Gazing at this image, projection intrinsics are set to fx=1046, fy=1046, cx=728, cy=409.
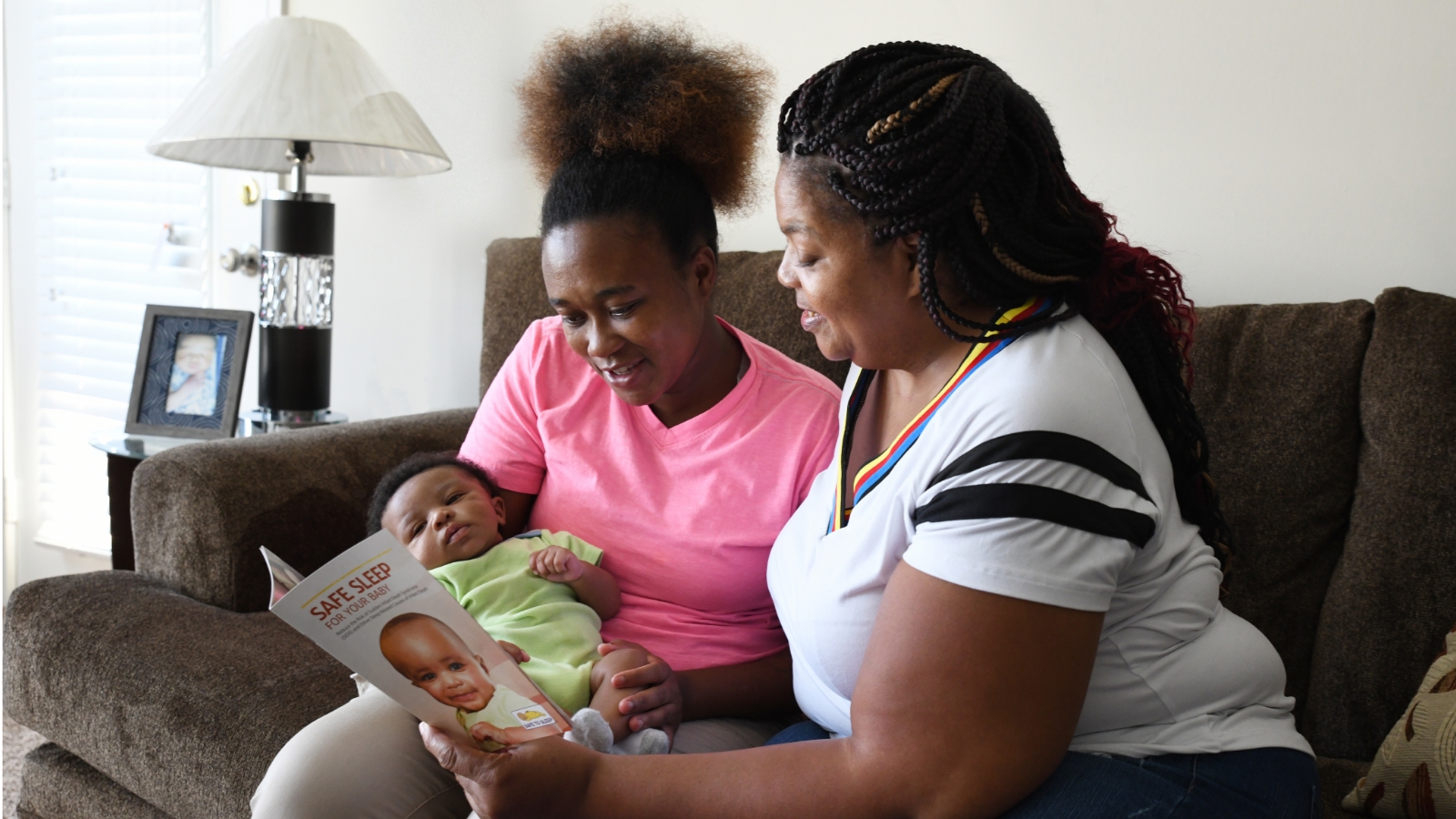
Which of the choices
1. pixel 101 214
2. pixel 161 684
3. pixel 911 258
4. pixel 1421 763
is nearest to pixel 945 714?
pixel 911 258

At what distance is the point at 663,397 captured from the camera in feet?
4.71

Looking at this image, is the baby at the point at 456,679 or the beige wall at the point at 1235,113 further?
the beige wall at the point at 1235,113

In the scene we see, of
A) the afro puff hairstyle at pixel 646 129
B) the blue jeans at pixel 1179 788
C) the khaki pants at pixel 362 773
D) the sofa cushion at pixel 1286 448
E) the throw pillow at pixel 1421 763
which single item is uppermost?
the afro puff hairstyle at pixel 646 129

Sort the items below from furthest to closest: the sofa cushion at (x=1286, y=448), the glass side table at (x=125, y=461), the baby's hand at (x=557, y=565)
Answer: the glass side table at (x=125, y=461), the sofa cushion at (x=1286, y=448), the baby's hand at (x=557, y=565)

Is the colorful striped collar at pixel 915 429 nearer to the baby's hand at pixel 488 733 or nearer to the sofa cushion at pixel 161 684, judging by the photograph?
the baby's hand at pixel 488 733

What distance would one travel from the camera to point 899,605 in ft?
2.71

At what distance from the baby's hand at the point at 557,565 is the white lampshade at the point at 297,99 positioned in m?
1.16

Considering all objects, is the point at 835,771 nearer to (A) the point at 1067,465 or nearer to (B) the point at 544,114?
(A) the point at 1067,465

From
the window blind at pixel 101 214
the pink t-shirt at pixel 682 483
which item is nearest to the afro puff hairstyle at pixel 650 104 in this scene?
the pink t-shirt at pixel 682 483

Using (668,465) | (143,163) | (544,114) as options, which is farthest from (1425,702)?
(143,163)

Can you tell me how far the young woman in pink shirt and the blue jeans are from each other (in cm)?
47

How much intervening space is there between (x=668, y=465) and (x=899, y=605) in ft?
1.95

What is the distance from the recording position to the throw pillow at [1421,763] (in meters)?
1.13

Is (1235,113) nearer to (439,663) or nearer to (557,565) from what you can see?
(557,565)
